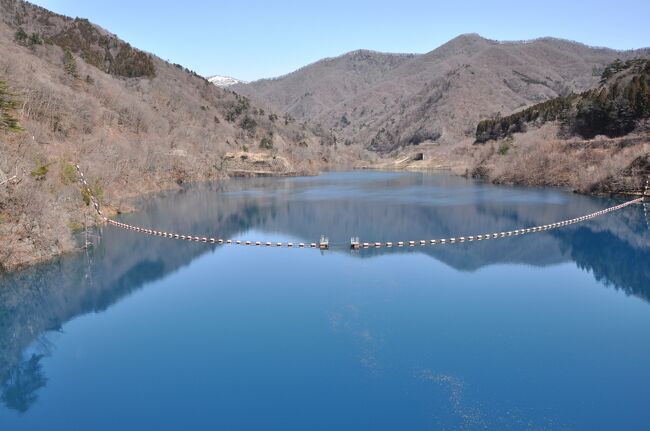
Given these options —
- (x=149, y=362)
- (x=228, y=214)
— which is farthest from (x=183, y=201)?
(x=149, y=362)

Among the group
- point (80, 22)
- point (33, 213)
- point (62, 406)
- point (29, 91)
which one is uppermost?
point (80, 22)

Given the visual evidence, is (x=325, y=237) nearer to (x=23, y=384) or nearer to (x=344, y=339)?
(x=344, y=339)

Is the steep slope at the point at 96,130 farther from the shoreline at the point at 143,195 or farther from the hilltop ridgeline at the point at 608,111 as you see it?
the hilltop ridgeline at the point at 608,111

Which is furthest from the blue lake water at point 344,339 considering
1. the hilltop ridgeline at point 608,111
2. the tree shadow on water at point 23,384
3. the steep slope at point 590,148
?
the hilltop ridgeline at point 608,111

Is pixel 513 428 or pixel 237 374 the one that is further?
pixel 237 374

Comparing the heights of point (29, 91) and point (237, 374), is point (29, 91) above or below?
above

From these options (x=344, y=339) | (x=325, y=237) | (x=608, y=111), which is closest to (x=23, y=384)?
(x=344, y=339)

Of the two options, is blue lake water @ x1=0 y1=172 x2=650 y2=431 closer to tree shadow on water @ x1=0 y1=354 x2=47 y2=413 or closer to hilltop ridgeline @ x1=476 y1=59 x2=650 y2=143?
tree shadow on water @ x1=0 y1=354 x2=47 y2=413

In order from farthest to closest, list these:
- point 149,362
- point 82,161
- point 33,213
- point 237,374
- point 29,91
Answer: point 29,91 → point 82,161 → point 33,213 → point 149,362 → point 237,374

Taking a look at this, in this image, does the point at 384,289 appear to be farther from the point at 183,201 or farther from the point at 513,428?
the point at 183,201
